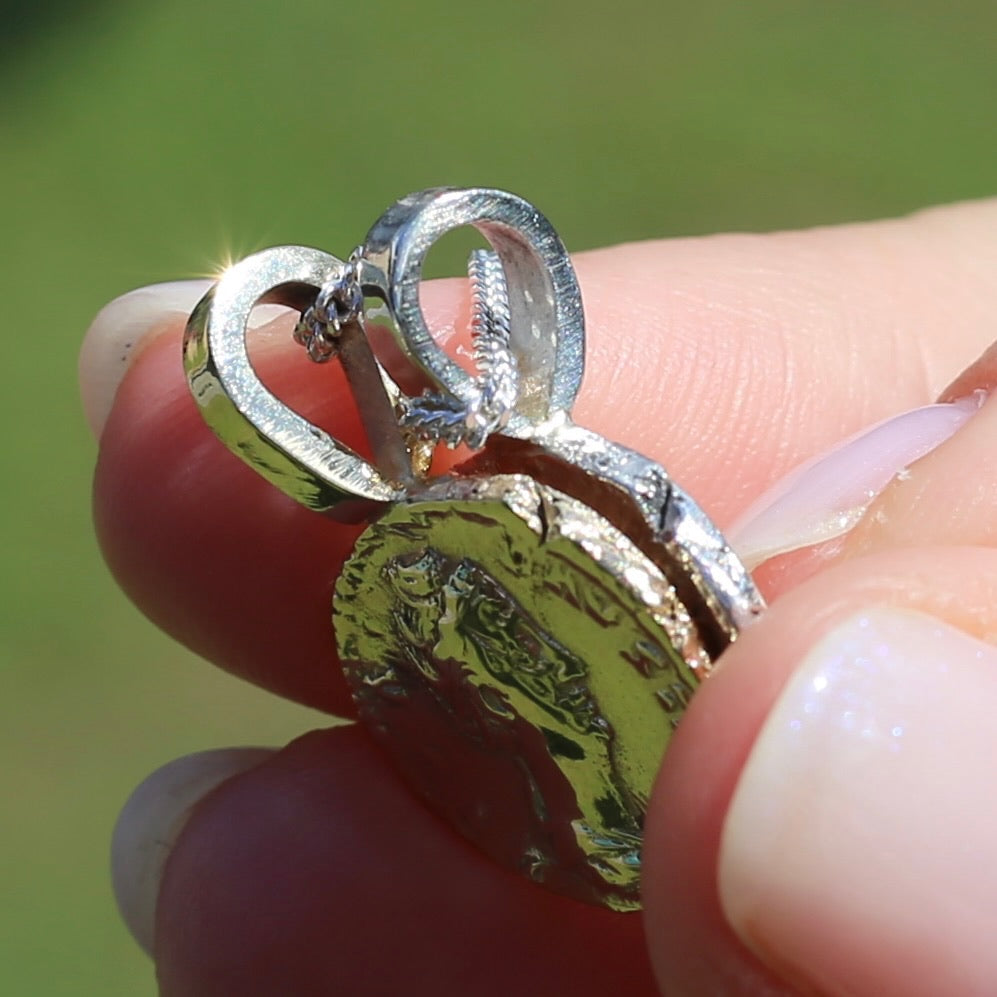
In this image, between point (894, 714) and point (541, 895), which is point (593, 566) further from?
point (541, 895)

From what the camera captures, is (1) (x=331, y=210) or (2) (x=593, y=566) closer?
(2) (x=593, y=566)

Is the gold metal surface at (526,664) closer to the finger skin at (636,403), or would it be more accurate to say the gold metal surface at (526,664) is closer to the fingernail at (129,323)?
the finger skin at (636,403)

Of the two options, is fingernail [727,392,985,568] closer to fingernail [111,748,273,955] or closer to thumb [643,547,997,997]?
thumb [643,547,997,997]

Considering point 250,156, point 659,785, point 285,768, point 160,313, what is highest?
point 250,156

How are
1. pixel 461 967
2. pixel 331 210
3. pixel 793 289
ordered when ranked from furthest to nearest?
pixel 331 210 → pixel 793 289 → pixel 461 967

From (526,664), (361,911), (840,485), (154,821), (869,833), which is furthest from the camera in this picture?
(154,821)

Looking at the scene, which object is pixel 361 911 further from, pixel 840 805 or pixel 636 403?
pixel 840 805

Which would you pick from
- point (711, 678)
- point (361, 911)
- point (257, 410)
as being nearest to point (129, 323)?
point (257, 410)

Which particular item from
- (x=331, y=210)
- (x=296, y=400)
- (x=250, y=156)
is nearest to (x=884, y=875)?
(x=296, y=400)
